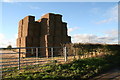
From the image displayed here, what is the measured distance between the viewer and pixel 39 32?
70.0ft

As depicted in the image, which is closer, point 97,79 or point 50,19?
point 97,79

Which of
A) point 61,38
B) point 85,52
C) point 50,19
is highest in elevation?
point 50,19

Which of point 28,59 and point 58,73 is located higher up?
point 28,59

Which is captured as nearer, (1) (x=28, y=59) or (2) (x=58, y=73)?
(2) (x=58, y=73)

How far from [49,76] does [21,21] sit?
1859 centimetres

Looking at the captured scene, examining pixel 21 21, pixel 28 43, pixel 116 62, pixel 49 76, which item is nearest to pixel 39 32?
pixel 28 43

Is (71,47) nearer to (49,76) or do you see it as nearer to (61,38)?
(49,76)

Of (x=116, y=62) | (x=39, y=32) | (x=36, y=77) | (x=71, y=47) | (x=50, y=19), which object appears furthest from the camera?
(x=39, y=32)

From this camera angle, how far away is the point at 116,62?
10.0m

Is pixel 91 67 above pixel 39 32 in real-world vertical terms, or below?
below

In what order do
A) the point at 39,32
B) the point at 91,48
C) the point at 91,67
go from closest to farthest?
the point at 91,67 → the point at 91,48 → the point at 39,32

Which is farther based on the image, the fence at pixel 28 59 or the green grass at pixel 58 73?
the fence at pixel 28 59

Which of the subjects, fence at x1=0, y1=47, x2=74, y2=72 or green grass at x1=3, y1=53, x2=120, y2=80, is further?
fence at x1=0, y1=47, x2=74, y2=72

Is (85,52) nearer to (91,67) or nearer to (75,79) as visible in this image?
(91,67)
